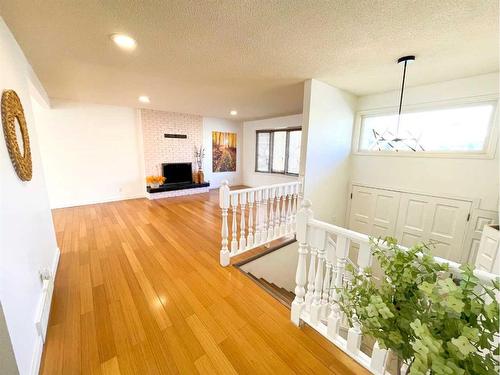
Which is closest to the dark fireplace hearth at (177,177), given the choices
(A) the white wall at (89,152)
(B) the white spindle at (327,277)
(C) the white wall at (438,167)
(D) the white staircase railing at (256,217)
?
(A) the white wall at (89,152)

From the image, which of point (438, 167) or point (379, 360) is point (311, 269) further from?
point (438, 167)

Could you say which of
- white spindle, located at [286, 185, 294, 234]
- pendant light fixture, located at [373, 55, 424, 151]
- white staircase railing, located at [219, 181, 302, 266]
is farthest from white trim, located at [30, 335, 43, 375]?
pendant light fixture, located at [373, 55, 424, 151]

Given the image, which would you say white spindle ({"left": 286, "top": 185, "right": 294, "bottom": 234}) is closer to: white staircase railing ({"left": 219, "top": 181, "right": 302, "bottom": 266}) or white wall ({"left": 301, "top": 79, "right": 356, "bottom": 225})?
white staircase railing ({"left": 219, "top": 181, "right": 302, "bottom": 266})

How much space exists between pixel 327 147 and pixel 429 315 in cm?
290

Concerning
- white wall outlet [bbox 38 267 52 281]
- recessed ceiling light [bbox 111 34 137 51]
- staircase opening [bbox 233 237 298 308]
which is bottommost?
staircase opening [bbox 233 237 298 308]

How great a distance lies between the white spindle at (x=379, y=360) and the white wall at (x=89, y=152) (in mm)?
5848

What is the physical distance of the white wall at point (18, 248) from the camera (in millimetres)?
1051

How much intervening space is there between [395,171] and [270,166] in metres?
3.78

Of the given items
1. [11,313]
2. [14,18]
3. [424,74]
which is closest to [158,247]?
[11,313]

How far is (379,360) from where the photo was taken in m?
1.20

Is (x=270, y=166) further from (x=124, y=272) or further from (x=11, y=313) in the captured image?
(x=11, y=313)

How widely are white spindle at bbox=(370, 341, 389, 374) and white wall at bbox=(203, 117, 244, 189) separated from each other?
5.63m

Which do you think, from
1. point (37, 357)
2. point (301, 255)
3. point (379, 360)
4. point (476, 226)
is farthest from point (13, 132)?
point (476, 226)

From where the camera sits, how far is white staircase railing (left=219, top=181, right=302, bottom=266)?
2359 millimetres
